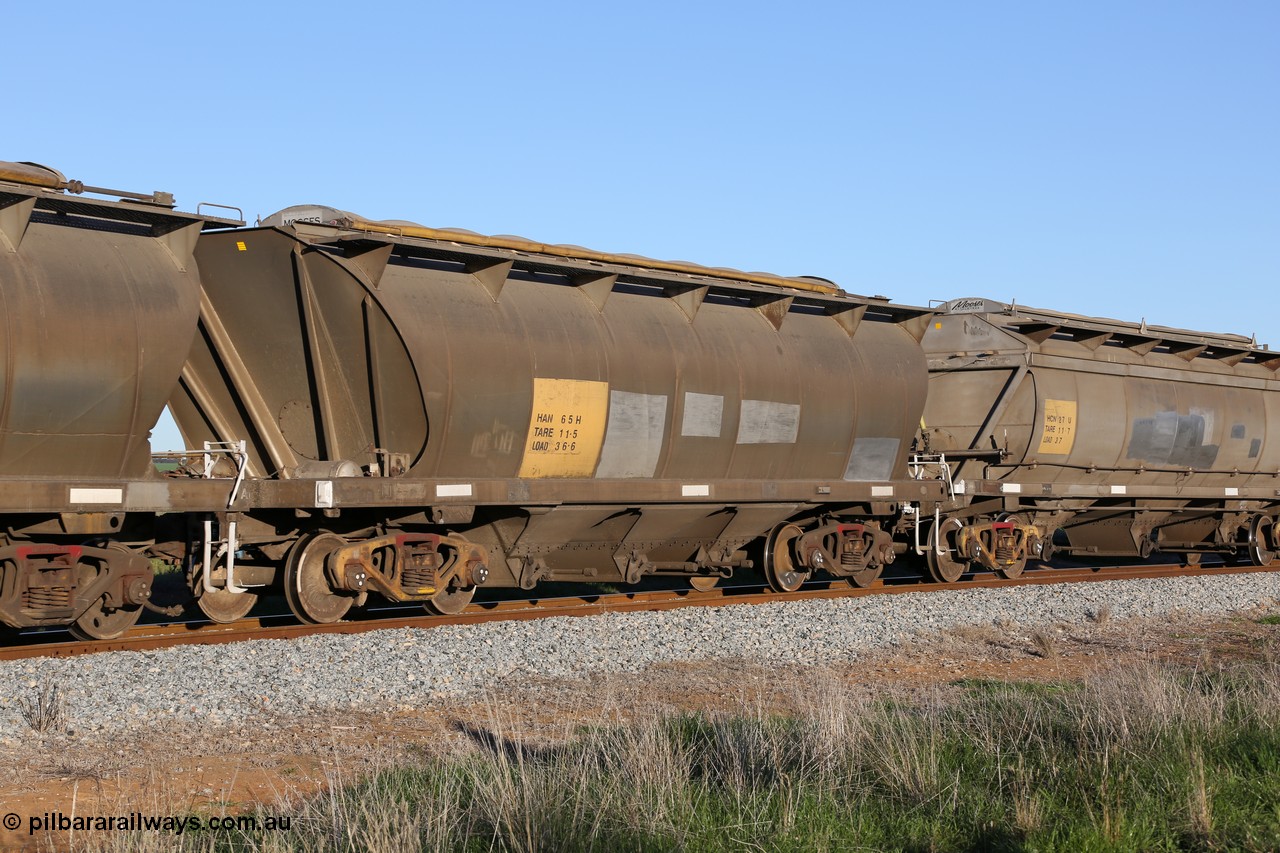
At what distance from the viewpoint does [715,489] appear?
14250mm

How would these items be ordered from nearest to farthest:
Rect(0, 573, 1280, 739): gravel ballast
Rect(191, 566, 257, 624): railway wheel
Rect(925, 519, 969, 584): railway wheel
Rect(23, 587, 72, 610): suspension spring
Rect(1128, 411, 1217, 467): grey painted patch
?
Rect(0, 573, 1280, 739): gravel ballast → Rect(23, 587, 72, 610): suspension spring → Rect(191, 566, 257, 624): railway wheel → Rect(925, 519, 969, 584): railway wheel → Rect(1128, 411, 1217, 467): grey painted patch

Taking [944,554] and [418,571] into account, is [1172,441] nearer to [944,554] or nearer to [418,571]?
[944,554]

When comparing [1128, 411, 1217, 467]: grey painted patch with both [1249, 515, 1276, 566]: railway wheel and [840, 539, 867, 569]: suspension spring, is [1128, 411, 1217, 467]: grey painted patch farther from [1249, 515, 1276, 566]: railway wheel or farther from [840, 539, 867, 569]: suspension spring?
[840, 539, 867, 569]: suspension spring

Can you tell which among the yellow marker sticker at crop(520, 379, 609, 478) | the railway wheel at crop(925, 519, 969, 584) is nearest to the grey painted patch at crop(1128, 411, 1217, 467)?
the railway wheel at crop(925, 519, 969, 584)

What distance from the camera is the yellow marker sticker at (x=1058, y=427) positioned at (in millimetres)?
18406

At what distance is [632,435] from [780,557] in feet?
12.4

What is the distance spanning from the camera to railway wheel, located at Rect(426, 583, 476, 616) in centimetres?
1294

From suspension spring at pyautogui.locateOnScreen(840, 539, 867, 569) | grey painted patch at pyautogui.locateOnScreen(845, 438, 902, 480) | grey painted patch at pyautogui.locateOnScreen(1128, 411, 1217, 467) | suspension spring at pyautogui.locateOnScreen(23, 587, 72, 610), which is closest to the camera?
suspension spring at pyautogui.locateOnScreen(23, 587, 72, 610)

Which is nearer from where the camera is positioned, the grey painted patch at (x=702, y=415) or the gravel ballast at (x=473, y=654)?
the gravel ballast at (x=473, y=654)

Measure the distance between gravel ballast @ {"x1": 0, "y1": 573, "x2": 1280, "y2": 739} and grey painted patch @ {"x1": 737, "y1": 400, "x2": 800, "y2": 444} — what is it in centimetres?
200

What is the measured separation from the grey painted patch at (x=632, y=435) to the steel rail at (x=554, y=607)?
169 cm

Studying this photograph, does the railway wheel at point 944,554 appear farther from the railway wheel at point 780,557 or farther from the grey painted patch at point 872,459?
the railway wheel at point 780,557

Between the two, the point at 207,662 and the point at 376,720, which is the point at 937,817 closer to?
the point at 376,720

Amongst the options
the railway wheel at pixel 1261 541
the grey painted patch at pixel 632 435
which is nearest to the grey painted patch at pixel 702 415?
the grey painted patch at pixel 632 435
